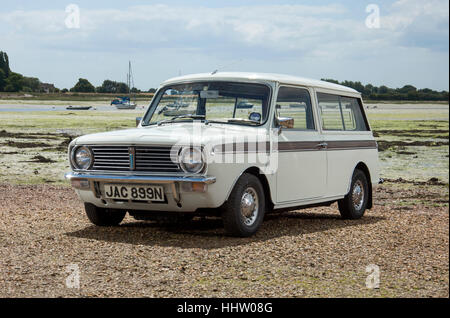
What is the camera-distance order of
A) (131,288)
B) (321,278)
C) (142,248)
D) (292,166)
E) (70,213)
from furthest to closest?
1. (70,213)
2. (292,166)
3. (142,248)
4. (321,278)
5. (131,288)

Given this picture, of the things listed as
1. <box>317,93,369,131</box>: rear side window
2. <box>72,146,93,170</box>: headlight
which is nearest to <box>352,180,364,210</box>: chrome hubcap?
<box>317,93,369,131</box>: rear side window

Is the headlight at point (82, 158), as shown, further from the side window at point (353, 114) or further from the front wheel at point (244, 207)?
the side window at point (353, 114)

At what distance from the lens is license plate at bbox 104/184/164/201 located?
7.64m

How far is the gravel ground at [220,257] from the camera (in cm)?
582

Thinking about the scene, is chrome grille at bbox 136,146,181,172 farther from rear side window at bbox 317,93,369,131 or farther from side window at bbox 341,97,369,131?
side window at bbox 341,97,369,131

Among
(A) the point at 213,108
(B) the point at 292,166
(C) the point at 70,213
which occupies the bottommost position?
(C) the point at 70,213

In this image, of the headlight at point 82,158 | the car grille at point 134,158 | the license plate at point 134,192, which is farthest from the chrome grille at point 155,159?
the headlight at point 82,158

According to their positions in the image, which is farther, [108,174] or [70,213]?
[70,213]

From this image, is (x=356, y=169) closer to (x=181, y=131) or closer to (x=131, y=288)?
(x=181, y=131)

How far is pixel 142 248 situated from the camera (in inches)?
294

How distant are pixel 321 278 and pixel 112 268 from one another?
1952 millimetres

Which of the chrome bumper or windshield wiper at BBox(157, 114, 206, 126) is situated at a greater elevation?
windshield wiper at BBox(157, 114, 206, 126)
